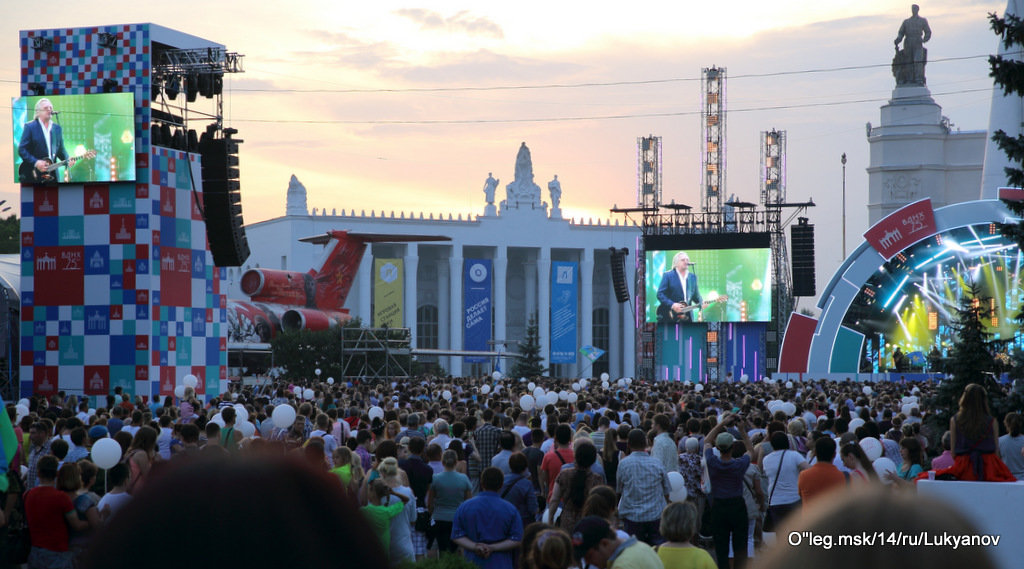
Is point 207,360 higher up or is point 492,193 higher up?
point 492,193

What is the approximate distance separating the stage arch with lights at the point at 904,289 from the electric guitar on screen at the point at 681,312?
27.7 ft

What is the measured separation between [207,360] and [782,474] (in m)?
24.9

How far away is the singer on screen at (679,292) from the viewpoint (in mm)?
56375

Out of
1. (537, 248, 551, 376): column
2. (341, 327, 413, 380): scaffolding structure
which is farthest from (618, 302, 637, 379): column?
(341, 327, 413, 380): scaffolding structure

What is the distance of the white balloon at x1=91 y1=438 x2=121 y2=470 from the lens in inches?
405

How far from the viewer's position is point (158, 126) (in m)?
31.9

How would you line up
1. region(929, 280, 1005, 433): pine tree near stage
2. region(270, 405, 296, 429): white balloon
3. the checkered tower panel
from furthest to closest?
the checkered tower panel → region(929, 280, 1005, 433): pine tree near stage → region(270, 405, 296, 429): white balloon

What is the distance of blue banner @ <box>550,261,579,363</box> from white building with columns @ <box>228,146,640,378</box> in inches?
158

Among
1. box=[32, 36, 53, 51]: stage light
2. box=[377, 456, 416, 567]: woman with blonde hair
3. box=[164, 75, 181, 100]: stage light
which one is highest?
box=[32, 36, 53, 51]: stage light

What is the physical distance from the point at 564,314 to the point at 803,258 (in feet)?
75.1

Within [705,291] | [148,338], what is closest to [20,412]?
[148,338]

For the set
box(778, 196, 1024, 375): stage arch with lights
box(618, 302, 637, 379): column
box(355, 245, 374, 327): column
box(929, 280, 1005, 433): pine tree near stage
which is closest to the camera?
box(929, 280, 1005, 433): pine tree near stage

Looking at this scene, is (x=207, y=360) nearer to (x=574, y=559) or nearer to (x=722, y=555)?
(x=722, y=555)

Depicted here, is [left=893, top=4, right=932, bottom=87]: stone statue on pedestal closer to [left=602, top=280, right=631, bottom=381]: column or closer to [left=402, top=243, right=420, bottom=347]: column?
[left=602, top=280, right=631, bottom=381]: column
